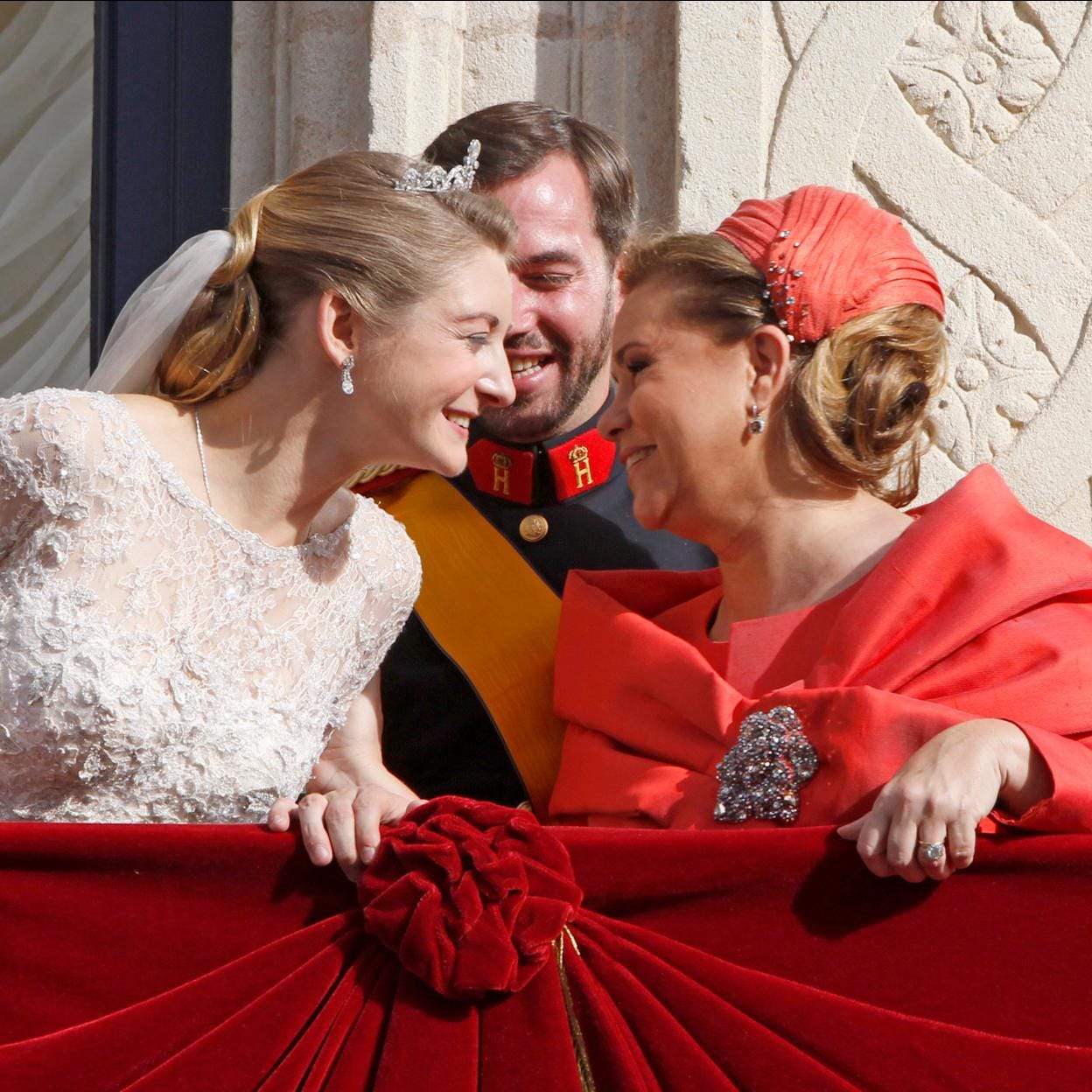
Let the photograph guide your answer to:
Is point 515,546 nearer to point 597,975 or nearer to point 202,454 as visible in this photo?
point 202,454

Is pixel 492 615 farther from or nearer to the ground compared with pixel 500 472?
nearer to the ground

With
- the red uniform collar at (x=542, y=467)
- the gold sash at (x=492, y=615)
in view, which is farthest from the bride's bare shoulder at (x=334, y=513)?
the red uniform collar at (x=542, y=467)

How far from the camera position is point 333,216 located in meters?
2.34

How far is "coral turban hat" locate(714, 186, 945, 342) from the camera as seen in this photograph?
7.45 ft

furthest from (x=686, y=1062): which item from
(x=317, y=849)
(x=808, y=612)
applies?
(x=808, y=612)

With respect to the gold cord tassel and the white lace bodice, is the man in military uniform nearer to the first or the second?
the white lace bodice

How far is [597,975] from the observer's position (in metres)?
1.75

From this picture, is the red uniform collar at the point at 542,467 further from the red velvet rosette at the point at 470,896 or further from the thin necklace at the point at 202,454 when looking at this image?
the red velvet rosette at the point at 470,896

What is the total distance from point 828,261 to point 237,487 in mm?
840

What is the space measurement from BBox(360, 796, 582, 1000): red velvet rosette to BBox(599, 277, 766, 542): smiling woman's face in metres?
0.71

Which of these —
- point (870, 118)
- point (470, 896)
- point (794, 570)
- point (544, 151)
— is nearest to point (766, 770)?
point (794, 570)

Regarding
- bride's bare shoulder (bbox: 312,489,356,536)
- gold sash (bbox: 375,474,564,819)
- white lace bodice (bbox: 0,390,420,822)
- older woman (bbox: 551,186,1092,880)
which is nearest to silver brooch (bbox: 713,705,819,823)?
older woman (bbox: 551,186,1092,880)

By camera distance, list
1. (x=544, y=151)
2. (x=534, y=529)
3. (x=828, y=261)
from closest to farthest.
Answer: (x=828, y=261) < (x=534, y=529) < (x=544, y=151)

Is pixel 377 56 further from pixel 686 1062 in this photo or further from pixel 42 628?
pixel 686 1062
